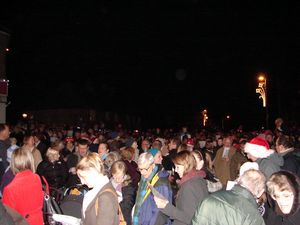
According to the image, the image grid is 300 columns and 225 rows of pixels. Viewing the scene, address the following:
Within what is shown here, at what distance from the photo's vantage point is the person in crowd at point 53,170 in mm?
8734

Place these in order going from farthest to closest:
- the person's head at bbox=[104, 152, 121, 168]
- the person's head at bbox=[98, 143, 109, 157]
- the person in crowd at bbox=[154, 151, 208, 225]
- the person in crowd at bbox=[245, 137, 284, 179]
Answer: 1. the person's head at bbox=[98, 143, 109, 157]
2. the person's head at bbox=[104, 152, 121, 168]
3. the person in crowd at bbox=[245, 137, 284, 179]
4. the person in crowd at bbox=[154, 151, 208, 225]

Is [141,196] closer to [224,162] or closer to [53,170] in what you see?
[53,170]

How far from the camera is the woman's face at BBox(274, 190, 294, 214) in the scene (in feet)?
13.3

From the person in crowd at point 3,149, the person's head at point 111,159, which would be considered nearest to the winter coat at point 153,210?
the person's head at point 111,159

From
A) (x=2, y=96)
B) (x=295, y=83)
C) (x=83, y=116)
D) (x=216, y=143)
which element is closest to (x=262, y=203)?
(x=216, y=143)

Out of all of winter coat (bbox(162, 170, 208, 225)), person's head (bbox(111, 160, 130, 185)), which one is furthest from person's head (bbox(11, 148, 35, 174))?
winter coat (bbox(162, 170, 208, 225))

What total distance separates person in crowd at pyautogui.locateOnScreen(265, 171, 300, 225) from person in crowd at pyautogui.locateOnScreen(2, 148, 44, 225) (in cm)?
299

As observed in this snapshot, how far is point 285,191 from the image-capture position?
4055mm


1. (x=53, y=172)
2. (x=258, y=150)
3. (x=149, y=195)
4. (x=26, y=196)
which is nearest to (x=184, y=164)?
(x=149, y=195)

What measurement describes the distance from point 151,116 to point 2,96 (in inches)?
2491

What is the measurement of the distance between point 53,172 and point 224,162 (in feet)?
17.3

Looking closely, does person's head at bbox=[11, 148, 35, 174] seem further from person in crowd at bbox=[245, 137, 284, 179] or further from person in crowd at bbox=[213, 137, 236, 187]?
person in crowd at bbox=[213, 137, 236, 187]

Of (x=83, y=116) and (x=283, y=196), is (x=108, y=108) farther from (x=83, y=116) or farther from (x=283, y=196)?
(x=283, y=196)

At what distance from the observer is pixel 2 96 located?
31.4 m
